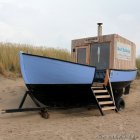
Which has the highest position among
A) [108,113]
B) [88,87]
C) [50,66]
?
[50,66]

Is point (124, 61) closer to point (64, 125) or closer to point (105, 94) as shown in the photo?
point (105, 94)

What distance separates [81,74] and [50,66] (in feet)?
3.53

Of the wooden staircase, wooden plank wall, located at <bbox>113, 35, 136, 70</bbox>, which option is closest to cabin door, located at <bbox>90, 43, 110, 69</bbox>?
wooden plank wall, located at <bbox>113, 35, 136, 70</bbox>

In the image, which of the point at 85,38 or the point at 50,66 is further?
the point at 85,38

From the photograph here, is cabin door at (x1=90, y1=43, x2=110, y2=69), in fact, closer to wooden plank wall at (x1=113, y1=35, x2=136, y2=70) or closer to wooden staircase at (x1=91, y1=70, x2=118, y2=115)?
Result: wooden plank wall at (x1=113, y1=35, x2=136, y2=70)

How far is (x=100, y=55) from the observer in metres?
13.2

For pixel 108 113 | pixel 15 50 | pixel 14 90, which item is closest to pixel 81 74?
pixel 108 113

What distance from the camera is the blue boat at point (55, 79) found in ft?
32.6

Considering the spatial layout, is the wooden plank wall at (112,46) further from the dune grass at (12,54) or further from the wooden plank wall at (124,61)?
the dune grass at (12,54)

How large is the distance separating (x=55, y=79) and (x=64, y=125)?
5.92 ft

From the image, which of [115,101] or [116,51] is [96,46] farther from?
[115,101]

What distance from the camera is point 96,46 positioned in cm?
1327

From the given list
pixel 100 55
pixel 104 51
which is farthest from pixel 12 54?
pixel 104 51

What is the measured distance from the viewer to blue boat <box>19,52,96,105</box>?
9945 mm
